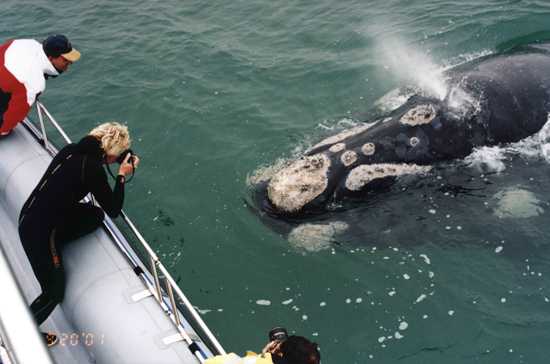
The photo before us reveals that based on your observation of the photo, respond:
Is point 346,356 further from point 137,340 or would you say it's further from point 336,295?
point 137,340

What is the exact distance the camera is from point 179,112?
13.5 meters

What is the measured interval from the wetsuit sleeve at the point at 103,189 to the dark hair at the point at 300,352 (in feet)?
8.98

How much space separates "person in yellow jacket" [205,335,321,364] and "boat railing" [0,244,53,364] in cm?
234

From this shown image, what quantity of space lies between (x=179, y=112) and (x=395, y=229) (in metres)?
6.42

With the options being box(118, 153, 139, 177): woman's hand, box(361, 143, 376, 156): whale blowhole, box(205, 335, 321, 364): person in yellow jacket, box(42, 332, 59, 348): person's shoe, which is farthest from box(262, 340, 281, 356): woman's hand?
box(361, 143, 376, 156): whale blowhole

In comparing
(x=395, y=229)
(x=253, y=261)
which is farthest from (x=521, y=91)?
(x=253, y=261)

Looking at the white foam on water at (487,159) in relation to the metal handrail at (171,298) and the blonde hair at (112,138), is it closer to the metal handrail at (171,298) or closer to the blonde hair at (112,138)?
the metal handrail at (171,298)

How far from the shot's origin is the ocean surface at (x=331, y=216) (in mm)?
8289

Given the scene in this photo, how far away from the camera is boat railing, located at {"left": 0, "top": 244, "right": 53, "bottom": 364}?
100 inches

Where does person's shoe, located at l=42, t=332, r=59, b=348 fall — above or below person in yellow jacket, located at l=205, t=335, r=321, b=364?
below

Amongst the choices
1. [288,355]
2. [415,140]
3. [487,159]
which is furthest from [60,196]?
[487,159]

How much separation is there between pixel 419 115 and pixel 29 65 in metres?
6.14
